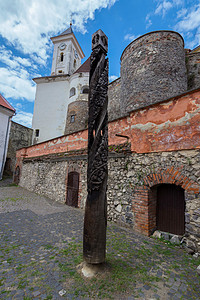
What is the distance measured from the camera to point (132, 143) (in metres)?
4.75

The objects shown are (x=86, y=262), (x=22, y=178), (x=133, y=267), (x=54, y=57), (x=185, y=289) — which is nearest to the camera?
(x=185, y=289)

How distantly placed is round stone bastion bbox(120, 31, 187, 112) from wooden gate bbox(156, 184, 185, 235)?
552 cm

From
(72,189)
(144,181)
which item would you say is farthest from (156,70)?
(72,189)

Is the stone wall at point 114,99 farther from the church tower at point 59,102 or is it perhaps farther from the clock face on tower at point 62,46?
the clock face on tower at point 62,46

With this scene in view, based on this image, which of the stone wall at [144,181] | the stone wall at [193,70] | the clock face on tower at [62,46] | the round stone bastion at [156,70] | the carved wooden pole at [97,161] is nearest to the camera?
the carved wooden pole at [97,161]

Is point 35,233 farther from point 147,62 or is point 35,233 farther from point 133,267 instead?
point 147,62

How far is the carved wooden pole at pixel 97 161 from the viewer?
94.1 inches

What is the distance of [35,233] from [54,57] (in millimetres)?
27690

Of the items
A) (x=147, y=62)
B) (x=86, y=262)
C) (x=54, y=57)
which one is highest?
(x=54, y=57)

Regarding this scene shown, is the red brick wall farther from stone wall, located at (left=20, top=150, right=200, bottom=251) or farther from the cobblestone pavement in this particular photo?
the cobblestone pavement

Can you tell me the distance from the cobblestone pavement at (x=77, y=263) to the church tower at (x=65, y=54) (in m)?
Result: 24.4

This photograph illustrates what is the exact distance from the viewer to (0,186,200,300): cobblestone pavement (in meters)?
2.08

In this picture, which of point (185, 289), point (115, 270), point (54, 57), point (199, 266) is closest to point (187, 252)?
point (199, 266)

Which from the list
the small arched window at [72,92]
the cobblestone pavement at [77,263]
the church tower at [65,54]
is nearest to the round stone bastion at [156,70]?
the cobblestone pavement at [77,263]
